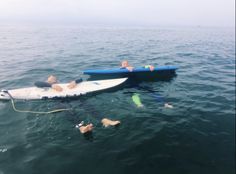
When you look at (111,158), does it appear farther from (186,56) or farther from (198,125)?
(186,56)

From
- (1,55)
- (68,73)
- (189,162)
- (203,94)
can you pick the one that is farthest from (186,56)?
(1,55)

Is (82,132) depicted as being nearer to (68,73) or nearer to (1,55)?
(68,73)

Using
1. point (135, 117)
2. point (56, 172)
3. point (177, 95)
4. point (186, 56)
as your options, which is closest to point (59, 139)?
point (56, 172)

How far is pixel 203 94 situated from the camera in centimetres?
1421

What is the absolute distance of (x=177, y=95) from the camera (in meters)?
13.8

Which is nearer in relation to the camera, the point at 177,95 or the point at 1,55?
the point at 177,95

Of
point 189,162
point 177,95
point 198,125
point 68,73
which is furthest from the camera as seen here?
point 68,73

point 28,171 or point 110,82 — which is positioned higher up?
point 110,82

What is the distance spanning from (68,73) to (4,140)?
1034 cm

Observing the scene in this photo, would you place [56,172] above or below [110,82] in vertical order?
below

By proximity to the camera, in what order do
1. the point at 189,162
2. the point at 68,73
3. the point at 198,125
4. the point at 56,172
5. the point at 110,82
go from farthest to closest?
the point at 68,73, the point at 110,82, the point at 198,125, the point at 189,162, the point at 56,172

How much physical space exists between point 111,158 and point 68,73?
12166mm

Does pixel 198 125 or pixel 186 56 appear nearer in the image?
pixel 198 125

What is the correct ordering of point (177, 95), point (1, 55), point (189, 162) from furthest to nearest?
point (1, 55) → point (177, 95) → point (189, 162)
